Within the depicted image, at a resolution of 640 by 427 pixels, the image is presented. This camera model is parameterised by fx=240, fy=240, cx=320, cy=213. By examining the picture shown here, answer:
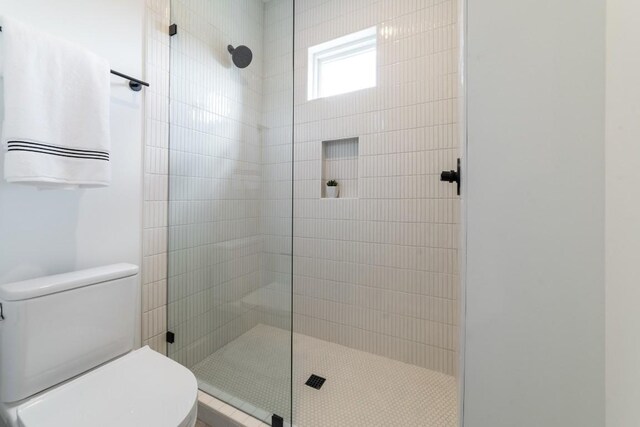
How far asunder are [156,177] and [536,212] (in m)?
1.60

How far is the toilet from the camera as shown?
71cm

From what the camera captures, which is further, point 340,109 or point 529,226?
point 340,109

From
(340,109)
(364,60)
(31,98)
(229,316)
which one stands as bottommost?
(229,316)

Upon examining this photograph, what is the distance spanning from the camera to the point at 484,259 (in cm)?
54

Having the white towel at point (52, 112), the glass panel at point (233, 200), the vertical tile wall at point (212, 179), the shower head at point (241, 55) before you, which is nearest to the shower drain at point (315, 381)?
the glass panel at point (233, 200)

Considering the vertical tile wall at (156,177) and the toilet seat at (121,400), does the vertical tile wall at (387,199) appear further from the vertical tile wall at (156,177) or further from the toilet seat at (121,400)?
the toilet seat at (121,400)

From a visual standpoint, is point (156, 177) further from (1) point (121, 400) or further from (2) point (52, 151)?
(1) point (121, 400)

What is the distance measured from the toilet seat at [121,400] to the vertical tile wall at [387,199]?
119 centimetres

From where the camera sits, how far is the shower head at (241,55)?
4.20 ft

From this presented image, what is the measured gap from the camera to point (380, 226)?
1711mm

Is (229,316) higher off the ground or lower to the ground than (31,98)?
lower

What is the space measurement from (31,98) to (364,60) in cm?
185

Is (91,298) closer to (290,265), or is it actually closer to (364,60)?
(290,265)

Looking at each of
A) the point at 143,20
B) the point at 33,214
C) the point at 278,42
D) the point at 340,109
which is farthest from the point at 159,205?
the point at 340,109
